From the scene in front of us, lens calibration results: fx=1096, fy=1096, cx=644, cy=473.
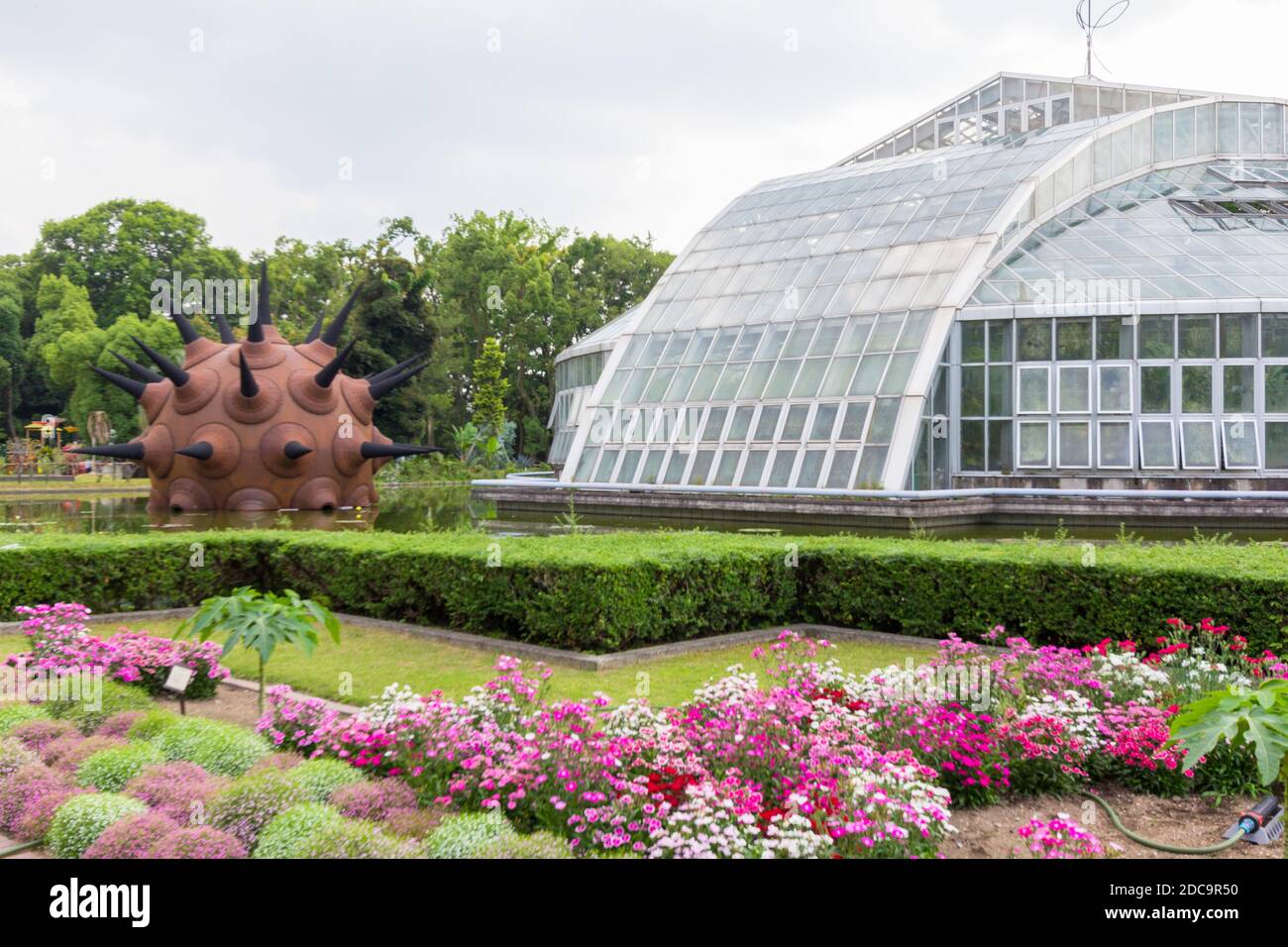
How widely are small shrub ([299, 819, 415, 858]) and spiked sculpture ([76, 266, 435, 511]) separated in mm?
20031

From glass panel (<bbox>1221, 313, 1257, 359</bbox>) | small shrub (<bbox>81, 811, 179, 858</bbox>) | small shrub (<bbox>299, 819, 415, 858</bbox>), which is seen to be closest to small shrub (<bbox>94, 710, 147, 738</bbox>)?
small shrub (<bbox>81, 811, 179, 858</bbox>)

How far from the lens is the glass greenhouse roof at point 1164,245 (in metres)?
26.8

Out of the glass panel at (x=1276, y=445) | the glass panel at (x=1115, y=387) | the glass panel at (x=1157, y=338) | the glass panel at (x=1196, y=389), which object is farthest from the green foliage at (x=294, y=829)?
the glass panel at (x=1276, y=445)

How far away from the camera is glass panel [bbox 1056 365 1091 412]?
26609 millimetres

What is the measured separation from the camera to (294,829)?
522 cm

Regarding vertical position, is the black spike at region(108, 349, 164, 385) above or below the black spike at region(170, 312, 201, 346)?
below

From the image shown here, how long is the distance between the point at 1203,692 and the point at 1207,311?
848 inches

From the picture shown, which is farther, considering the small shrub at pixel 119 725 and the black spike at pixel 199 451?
the black spike at pixel 199 451

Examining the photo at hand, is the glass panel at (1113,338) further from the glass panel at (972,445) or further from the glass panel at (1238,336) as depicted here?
the glass panel at (972,445)

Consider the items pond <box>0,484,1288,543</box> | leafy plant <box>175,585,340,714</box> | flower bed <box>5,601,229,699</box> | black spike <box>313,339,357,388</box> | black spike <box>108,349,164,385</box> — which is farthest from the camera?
black spike <box>108,349,164,385</box>

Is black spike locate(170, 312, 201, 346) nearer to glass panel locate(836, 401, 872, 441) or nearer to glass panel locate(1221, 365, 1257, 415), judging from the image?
glass panel locate(836, 401, 872, 441)

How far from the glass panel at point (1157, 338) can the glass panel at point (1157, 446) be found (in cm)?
167
